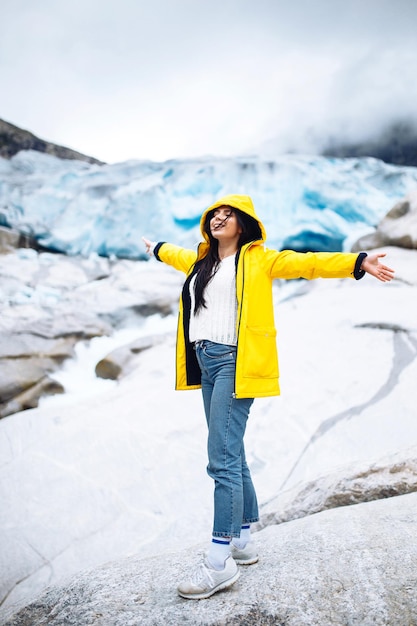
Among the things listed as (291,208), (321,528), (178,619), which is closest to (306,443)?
(321,528)

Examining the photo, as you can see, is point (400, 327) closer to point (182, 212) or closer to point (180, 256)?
point (180, 256)

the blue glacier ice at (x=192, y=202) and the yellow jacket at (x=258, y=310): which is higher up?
the blue glacier ice at (x=192, y=202)

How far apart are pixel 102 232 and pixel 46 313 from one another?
16.1 feet

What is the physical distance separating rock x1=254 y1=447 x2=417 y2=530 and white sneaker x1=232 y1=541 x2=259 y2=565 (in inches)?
35.0

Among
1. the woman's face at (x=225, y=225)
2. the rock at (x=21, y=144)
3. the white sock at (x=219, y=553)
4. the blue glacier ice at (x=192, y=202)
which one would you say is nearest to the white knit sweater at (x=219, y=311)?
the woman's face at (x=225, y=225)

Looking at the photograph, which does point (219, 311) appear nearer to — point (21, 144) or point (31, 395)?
point (31, 395)

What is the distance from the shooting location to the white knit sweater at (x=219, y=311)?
1876 mm

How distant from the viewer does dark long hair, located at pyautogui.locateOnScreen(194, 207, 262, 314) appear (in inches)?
77.8

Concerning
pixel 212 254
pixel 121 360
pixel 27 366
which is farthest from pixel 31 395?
pixel 212 254

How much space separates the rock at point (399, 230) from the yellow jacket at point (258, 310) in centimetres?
762

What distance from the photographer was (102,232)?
13852 millimetres

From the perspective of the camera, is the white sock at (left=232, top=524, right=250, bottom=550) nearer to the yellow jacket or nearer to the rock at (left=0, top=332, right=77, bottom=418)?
the yellow jacket

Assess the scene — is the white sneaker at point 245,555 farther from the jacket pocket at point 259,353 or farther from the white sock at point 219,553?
the jacket pocket at point 259,353

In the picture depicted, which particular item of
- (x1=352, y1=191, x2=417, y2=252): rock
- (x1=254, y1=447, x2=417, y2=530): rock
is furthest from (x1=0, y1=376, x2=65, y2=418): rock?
(x1=352, y1=191, x2=417, y2=252): rock
